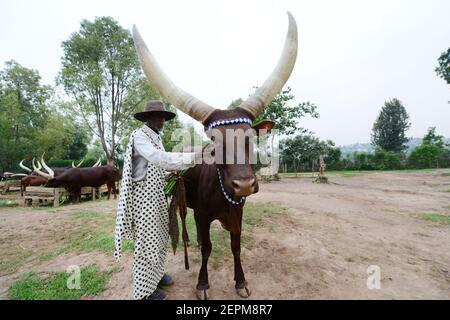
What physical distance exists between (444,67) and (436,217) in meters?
22.0

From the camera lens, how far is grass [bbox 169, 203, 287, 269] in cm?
396

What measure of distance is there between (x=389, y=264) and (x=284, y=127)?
13.5m

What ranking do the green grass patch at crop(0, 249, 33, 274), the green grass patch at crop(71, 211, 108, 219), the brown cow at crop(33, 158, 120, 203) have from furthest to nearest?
the brown cow at crop(33, 158, 120, 203), the green grass patch at crop(71, 211, 108, 219), the green grass patch at crop(0, 249, 33, 274)

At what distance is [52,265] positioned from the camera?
390 centimetres

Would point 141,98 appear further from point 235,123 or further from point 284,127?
point 235,123

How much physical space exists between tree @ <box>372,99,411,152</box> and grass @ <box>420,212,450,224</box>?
163ft

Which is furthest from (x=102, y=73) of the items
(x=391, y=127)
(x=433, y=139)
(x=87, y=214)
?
(x=391, y=127)

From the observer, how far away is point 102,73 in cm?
1616

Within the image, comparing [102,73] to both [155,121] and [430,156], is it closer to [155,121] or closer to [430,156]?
[155,121]

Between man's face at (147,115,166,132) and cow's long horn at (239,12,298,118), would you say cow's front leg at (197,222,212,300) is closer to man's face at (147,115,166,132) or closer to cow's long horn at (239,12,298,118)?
man's face at (147,115,166,132)

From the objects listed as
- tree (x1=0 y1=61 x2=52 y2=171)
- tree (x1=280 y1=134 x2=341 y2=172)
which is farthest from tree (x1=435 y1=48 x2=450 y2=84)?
tree (x1=0 y1=61 x2=52 y2=171)

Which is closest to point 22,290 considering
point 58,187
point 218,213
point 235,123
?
point 218,213

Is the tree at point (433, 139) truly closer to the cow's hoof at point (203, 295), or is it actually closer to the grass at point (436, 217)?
the grass at point (436, 217)

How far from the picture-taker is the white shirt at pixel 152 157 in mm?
2252
